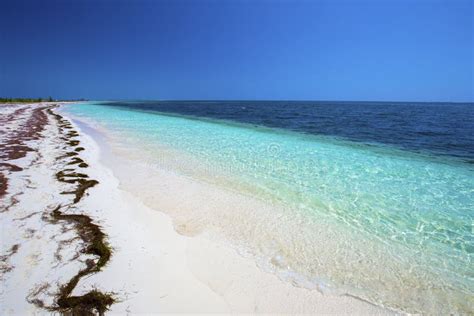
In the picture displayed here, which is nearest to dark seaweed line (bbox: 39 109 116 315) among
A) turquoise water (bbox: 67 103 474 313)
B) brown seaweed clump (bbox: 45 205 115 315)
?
brown seaweed clump (bbox: 45 205 115 315)

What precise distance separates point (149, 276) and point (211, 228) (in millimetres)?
1493

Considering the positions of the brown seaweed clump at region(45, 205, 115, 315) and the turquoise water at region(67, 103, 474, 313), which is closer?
the brown seaweed clump at region(45, 205, 115, 315)

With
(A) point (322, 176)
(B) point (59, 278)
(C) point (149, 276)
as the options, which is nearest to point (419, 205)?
(A) point (322, 176)

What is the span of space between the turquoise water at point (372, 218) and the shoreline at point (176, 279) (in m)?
0.40

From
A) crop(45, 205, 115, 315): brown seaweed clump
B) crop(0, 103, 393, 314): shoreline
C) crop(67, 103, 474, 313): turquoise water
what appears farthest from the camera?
crop(67, 103, 474, 313): turquoise water

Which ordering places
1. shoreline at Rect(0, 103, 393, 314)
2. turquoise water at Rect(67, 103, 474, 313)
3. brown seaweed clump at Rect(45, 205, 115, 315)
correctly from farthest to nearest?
turquoise water at Rect(67, 103, 474, 313), shoreline at Rect(0, 103, 393, 314), brown seaweed clump at Rect(45, 205, 115, 315)

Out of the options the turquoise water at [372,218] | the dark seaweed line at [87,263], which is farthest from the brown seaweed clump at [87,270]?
the turquoise water at [372,218]

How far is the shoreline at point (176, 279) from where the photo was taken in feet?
9.08

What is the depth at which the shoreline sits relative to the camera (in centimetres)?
277

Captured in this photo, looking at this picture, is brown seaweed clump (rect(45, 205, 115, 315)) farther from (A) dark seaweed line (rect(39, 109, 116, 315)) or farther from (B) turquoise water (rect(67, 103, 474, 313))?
(B) turquoise water (rect(67, 103, 474, 313))

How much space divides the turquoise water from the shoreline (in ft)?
1.33

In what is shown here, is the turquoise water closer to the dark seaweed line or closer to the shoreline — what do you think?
the shoreline

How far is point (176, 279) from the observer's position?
314 centimetres

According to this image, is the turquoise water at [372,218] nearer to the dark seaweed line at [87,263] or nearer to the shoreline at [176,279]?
the shoreline at [176,279]
